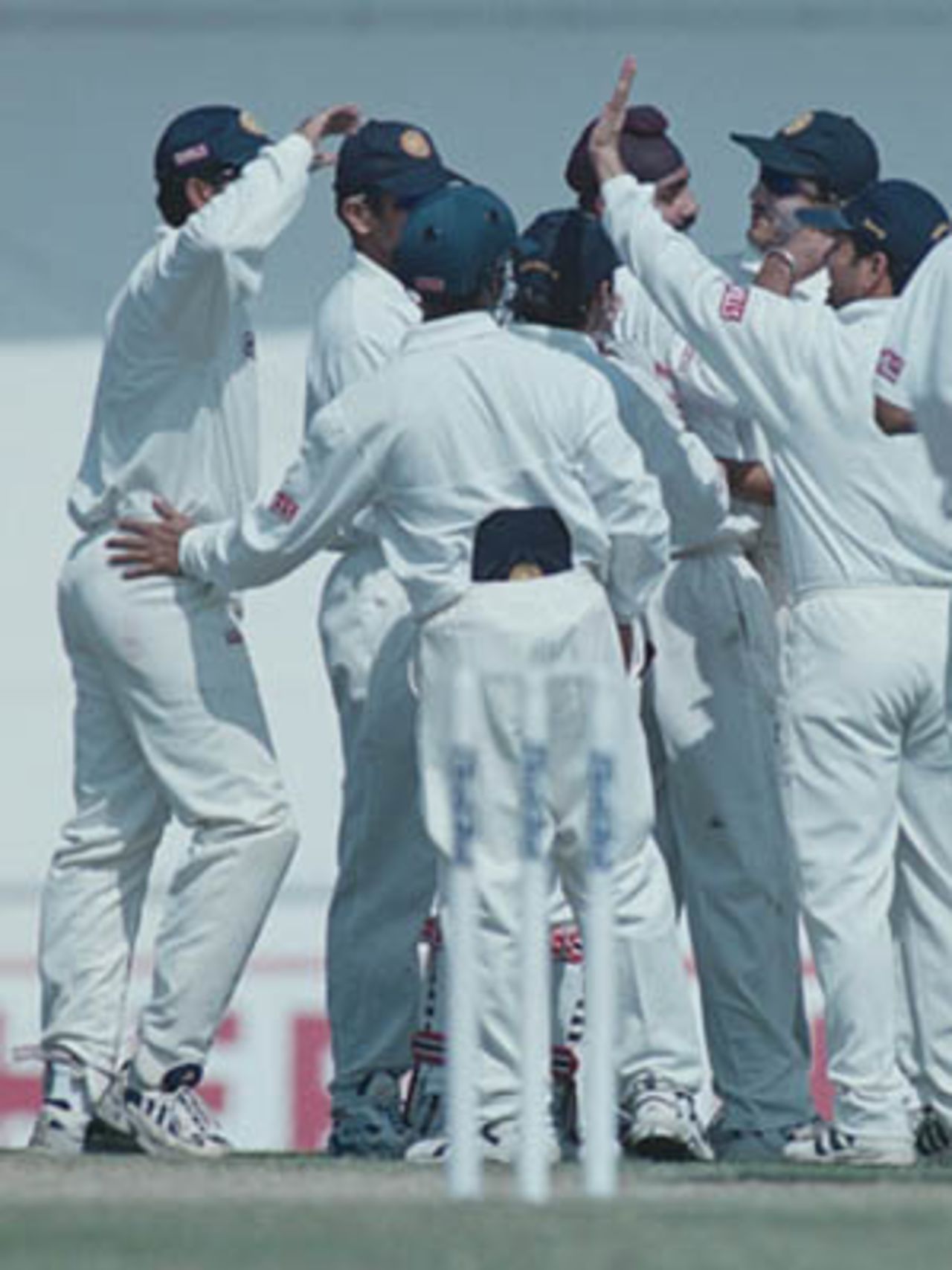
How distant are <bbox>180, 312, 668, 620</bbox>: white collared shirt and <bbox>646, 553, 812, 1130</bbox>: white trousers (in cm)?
54

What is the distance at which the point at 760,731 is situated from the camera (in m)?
7.85

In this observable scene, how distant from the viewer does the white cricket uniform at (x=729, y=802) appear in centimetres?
777

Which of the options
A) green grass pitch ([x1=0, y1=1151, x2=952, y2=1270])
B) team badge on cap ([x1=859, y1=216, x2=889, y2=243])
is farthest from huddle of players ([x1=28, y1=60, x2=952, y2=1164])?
green grass pitch ([x1=0, y1=1151, x2=952, y2=1270])

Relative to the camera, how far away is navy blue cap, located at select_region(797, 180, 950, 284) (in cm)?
744

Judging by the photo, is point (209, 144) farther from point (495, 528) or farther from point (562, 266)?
point (495, 528)

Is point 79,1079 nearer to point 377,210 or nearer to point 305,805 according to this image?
point 377,210

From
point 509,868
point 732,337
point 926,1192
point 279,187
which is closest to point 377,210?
point 279,187

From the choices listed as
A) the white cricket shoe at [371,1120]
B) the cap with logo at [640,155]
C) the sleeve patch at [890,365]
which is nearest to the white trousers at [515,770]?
the white cricket shoe at [371,1120]

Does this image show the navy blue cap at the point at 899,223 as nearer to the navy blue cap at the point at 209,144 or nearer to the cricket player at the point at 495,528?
the cricket player at the point at 495,528

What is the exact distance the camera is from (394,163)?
790 centimetres

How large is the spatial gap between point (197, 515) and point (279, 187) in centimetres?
66

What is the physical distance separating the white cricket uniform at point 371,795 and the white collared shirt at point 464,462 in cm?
51

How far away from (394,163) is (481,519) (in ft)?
3.66

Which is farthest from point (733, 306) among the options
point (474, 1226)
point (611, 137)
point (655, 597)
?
point (474, 1226)
